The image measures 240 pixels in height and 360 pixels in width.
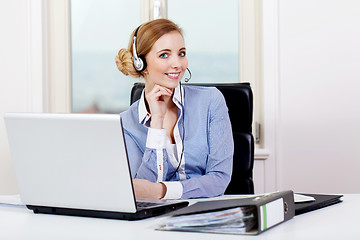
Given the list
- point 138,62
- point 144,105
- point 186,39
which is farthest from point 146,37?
point 186,39

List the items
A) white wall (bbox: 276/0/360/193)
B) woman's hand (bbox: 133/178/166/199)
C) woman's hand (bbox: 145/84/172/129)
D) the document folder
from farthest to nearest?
white wall (bbox: 276/0/360/193)
woman's hand (bbox: 145/84/172/129)
woman's hand (bbox: 133/178/166/199)
the document folder

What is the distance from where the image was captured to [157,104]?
5.54 ft

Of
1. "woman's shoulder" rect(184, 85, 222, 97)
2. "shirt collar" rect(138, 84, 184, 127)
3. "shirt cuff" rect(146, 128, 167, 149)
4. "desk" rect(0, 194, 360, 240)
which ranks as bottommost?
"desk" rect(0, 194, 360, 240)

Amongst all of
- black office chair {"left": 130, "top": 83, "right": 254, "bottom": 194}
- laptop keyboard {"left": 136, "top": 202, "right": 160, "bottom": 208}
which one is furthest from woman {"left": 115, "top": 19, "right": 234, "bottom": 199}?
laptop keyboard {"left": 136, "top": 202, "right": 160, "bottom": 208}

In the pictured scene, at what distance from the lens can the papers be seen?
87 centimetres

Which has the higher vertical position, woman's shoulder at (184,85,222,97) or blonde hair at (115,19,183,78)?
blonde hair at (115,19,183,78)

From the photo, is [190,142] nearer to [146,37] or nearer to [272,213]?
[146,37]

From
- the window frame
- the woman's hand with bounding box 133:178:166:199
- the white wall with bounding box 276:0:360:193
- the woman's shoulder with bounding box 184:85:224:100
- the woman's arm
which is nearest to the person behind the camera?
the woman's hand with bounding box 133:178:166:199

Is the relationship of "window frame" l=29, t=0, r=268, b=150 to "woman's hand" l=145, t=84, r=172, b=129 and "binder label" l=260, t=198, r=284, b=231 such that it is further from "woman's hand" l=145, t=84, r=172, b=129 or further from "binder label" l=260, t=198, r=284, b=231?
"binder label" l=260, t=198, r=284, b=231

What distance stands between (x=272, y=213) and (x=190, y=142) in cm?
84

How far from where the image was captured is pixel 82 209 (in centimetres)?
107

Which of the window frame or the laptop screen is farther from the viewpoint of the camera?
the window frame

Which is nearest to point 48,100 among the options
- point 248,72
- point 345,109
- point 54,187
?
point 248,72

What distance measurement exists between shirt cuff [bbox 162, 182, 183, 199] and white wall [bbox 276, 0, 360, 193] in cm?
133
